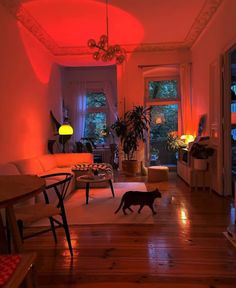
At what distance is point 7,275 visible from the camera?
1.29 m

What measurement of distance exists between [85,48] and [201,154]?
14.0 feet

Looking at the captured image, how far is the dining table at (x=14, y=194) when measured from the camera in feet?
5.35

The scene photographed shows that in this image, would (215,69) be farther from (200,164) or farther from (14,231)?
(14,231)

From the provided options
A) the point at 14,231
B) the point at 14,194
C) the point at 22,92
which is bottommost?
the point at 14,231

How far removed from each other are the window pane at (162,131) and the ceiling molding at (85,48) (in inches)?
65.2

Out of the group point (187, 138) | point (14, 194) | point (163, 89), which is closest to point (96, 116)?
point (163, 89)

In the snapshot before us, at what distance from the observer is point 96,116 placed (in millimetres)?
9406

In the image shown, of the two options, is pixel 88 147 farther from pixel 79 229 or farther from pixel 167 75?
pixel 79 229

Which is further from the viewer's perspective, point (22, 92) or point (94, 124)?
point (94, 124)

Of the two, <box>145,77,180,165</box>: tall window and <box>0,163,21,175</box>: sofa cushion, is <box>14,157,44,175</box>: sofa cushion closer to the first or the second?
<box>0,163,21,175</box>: sofa cushion

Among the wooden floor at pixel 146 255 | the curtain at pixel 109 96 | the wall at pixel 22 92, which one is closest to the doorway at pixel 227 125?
the wooden floor at pixel 146 255

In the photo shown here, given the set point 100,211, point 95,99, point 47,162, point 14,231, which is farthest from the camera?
point 95,99

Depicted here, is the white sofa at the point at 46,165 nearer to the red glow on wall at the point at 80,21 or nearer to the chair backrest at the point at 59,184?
the chair backrest at the point at 59,184

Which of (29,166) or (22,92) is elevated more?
(22,92)
